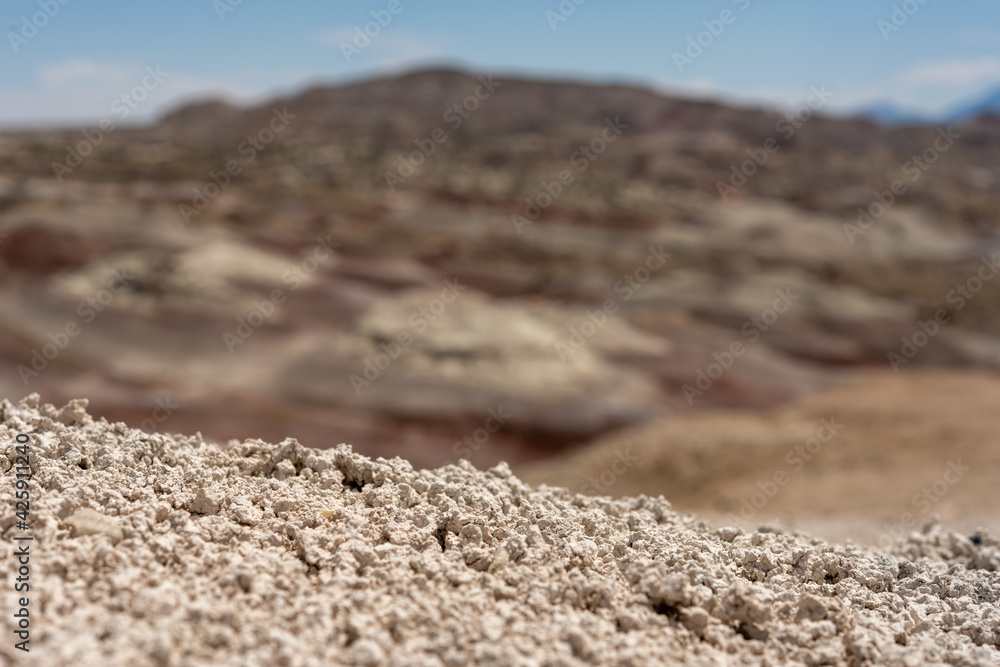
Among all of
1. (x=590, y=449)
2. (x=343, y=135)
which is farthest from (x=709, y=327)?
(x=343, y=135)

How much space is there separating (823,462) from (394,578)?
14873 mm

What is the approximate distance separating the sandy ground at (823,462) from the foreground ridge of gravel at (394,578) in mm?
6412

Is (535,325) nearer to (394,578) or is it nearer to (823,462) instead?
(823,462)

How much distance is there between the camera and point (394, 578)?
3674 millimetres

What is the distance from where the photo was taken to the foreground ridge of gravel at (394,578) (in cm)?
320

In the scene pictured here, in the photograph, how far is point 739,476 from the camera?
1591cm

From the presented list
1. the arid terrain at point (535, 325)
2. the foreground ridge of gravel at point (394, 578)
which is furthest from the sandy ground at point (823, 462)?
the foreground ridge of gravel at point (394, 578)

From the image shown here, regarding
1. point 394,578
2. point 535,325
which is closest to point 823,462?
point 535,325

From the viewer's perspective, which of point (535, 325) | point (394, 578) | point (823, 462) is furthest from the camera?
point (535, 325)

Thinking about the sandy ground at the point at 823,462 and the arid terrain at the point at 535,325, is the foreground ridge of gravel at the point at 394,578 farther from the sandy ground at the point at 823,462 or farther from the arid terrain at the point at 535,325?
the sandy ground at the point at 823,462

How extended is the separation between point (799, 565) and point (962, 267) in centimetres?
4755

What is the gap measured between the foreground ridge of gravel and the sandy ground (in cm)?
641

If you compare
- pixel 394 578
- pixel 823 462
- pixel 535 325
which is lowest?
pixel 394 578

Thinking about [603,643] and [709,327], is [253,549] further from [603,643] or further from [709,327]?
[709,327]
